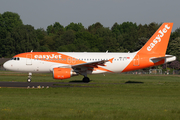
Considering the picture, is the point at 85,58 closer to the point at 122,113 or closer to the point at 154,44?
the point at 154,44

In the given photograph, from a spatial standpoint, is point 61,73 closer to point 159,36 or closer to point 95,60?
point 95,60

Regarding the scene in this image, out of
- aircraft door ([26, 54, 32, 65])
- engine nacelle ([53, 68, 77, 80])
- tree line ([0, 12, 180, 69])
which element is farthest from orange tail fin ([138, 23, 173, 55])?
tree line ([0, 12, 180, 69])

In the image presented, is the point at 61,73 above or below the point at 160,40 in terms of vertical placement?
below

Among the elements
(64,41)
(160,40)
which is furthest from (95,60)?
(64,41)

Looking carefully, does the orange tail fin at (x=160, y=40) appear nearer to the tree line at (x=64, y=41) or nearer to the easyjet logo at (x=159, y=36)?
the easyjet logo at (x=159, y=36)

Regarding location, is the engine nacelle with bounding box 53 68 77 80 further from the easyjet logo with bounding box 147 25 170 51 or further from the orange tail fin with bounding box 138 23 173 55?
the easyjet logo with bounding box 147 25 170 51

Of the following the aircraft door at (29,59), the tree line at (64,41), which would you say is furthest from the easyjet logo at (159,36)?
the tree line at (64,41)

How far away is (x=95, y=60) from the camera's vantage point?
3469 centimetres

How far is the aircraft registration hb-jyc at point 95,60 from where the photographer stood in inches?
1341

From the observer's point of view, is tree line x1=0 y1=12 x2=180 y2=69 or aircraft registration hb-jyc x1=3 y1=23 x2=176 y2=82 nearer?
aircraft registration hb-jyc x1=3 y1=23 x2=176 y2=82

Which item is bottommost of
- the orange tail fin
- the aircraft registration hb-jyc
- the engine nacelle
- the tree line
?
the engine nacelle

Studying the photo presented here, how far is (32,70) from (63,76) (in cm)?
504

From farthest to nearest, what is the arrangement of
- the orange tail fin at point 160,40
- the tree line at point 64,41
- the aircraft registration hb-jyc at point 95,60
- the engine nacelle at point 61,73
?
the tree line at point 64,41 → the orange tail fin at point 160,40 → the aircraft registration hb-jyc at point 95,60 → the engine nacelle at point 61,73

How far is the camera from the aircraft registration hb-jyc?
112ft
